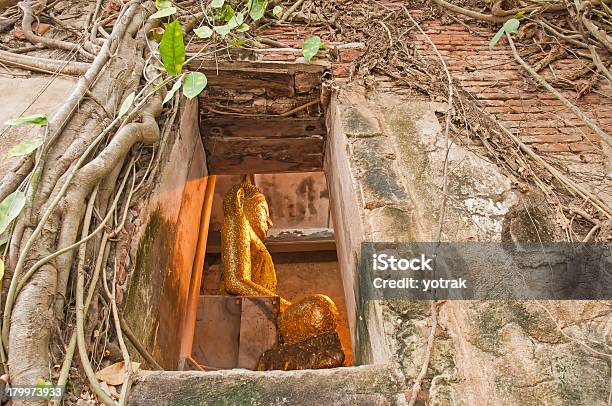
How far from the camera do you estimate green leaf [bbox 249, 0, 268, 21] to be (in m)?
2.45

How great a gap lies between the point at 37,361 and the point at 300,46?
2054 mm

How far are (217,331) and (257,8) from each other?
8.17ft

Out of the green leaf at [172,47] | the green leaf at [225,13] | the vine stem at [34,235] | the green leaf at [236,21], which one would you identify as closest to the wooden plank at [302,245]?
the green leaf at [225,13]

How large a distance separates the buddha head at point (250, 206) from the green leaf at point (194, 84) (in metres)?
2.41

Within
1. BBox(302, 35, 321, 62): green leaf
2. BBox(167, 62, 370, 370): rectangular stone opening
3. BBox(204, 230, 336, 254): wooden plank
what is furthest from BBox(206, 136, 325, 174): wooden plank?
BBox(204, 230, 336, 254): wooden plank

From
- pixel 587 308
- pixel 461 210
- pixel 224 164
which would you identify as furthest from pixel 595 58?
pixel 224 164

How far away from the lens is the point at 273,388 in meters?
1.14

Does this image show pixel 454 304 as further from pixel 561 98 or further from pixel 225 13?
pixel 225 13

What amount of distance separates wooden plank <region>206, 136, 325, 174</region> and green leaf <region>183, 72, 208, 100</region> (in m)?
1.14

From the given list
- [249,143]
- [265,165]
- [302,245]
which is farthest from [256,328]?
[302,245]

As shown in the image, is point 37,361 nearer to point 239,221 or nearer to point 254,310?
point 254,310

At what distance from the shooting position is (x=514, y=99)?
2205 mm

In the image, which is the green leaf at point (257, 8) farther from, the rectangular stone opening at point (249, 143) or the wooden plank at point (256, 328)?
the wooden plank at point (256, 328)

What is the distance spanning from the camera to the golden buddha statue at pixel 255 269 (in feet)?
10.5
